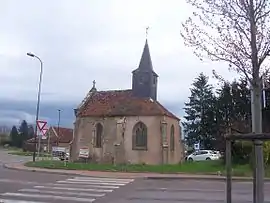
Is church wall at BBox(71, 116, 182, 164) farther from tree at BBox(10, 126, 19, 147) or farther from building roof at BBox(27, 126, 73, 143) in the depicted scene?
tree at BBox(10, 126, 19, 147)

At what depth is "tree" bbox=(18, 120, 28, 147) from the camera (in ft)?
354

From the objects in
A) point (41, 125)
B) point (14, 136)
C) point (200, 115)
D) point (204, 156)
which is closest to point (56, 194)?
point (41, 125)

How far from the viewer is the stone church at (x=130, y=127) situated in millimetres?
45562

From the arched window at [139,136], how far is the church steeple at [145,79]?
14.5 feet

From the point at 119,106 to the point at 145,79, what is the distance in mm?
4478

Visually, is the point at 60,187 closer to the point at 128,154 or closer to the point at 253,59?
the point at 253,59

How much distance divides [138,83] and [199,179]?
26.3 m

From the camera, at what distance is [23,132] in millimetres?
113062

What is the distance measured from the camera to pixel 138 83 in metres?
50.0

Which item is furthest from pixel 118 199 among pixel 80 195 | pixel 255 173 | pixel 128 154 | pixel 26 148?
pixel 26 148

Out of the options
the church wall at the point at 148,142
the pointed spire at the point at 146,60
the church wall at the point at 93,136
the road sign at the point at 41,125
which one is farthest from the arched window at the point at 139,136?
the road sign at the point at 41,125

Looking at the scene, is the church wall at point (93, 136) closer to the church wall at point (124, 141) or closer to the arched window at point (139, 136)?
the church wall at point (124, 141)

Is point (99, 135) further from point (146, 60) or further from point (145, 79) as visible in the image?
point (146, 60)

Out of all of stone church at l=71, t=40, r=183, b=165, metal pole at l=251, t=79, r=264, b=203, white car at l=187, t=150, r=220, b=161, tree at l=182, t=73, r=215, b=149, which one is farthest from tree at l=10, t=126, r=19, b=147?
metal pole at l=251, t=79, r=264, b=203
